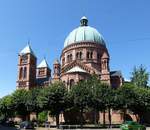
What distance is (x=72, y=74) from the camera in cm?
7750

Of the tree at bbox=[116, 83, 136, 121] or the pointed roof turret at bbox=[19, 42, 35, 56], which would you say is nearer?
the tree at bbox=[116, 83, 136, 121]

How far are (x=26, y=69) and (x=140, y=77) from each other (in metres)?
38.1

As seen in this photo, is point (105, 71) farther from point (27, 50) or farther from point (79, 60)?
point (27, 50)

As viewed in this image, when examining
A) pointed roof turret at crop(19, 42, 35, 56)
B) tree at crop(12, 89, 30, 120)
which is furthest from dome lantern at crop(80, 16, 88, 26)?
tree at crop(12, 89, 30, 120)

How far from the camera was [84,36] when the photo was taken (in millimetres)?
93812

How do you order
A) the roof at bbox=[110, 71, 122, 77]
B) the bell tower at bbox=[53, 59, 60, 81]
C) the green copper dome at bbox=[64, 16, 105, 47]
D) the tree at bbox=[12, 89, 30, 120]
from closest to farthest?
the tree at bbox=[12, 89, 30, 120] → the bell tower at bbox=[53, 59, 60, 81] → the roof at bbox=[110, 71, 122, 77] → the green copper dome at bbox=[64, 16, 105, 47]

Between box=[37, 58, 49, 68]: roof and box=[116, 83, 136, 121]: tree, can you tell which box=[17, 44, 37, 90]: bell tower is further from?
box=[116, 83, 136, 121]: tree

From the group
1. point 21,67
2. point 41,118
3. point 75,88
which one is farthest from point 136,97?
point 21,67

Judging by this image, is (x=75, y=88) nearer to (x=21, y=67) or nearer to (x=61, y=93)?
(x=61, y=93)

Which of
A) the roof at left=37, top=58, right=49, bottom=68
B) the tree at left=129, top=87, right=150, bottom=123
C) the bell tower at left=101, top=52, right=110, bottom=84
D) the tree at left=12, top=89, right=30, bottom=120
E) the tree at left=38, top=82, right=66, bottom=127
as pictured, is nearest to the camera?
the tree at left=38, top=82, right=66, bottom=127

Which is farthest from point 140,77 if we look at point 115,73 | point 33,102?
point 33,102

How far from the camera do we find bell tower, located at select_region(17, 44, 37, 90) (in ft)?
314

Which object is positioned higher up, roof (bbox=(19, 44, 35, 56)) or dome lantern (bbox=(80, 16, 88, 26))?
dome lantern (bbox=(80, 16, 88, 26))

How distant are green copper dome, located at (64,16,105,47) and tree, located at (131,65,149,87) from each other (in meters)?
15.5
